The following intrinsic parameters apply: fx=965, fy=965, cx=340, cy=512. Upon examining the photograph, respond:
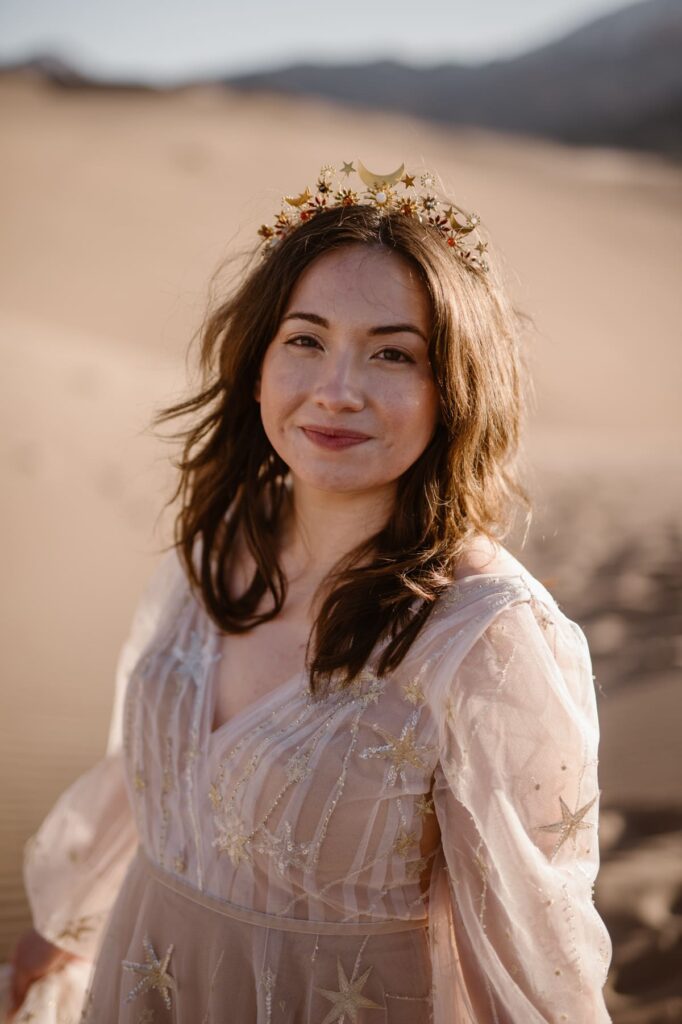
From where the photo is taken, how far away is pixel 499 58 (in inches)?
1836

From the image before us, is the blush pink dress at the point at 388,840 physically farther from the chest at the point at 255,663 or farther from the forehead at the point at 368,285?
the forehead at the point at 368,285

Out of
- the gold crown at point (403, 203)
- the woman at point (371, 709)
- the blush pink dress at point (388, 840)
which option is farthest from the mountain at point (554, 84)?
the blush pink dress at point (388, 840)

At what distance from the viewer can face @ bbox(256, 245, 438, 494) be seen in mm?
1889

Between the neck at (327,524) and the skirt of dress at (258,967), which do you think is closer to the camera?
the skirt of dress at (258,967)

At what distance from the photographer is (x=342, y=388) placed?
6.13ft

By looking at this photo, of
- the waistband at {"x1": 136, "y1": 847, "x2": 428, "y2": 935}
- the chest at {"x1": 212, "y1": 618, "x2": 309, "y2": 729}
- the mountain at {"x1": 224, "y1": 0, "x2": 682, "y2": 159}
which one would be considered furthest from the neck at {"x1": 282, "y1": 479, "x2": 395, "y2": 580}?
the mountain at {"x1": 224, "y1": 0, "x2": 682, "y2": 159}

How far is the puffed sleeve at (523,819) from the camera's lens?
1672mm

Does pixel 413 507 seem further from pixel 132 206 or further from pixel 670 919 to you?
pixel 132 206

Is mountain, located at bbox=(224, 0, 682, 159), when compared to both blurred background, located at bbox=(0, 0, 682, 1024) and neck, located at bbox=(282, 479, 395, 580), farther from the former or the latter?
neck, located at bbox=(282, 479, 395, 580)

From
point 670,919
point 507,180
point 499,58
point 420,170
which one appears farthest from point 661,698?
point 499,58

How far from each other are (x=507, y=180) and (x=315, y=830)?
2723 centimetres

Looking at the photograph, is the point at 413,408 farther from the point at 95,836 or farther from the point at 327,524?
the point at 95,836

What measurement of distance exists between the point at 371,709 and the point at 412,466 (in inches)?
21.7

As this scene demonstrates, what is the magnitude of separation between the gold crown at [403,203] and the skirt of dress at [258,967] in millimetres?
1394
